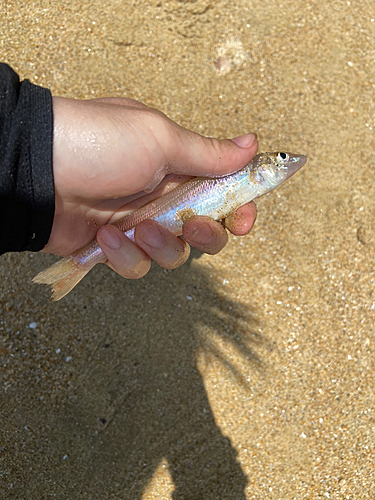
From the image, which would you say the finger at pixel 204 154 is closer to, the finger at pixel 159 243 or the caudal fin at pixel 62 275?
the finger at pixel 159 243

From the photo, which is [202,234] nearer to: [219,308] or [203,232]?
[203,232]

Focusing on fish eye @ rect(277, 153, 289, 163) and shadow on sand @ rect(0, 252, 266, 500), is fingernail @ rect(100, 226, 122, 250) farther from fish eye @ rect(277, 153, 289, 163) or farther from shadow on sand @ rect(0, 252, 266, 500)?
fish eye @ rect(277, 153, 289, 163)

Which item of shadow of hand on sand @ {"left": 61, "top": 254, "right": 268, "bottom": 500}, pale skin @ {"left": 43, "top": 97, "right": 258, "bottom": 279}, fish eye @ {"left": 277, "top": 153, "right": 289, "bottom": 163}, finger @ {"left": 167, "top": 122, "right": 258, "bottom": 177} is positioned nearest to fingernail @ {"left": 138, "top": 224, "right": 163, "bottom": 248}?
pale skin @ {"left": 43, "top": 97, "right": 258, "bottom": 279}

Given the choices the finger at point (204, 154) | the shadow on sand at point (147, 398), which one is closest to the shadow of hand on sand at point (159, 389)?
the shadow on sand at point (147, 398)

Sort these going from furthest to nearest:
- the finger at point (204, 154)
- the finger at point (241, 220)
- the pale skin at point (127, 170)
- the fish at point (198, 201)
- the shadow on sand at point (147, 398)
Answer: the shadow on sand at point (147, 398)
the finger at point (241, 220)
the fish at point (198, 201)
the finger at point (204, 154)
the pale skin at point (127, 170)

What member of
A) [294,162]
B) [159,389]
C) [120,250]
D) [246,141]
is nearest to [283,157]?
[294,162]

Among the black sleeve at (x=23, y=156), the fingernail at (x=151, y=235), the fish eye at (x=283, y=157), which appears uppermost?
the black sleeve at (x=23, y=156)
